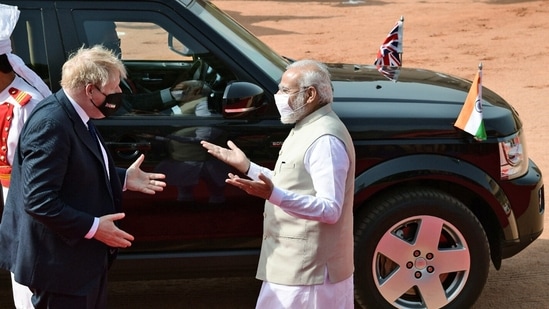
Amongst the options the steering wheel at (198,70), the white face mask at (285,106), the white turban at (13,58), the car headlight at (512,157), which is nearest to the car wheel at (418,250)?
the car headlight at (512,157)

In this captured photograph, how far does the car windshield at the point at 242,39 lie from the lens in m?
5.41

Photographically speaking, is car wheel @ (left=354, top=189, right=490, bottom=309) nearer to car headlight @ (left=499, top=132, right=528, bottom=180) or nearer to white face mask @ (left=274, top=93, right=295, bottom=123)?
car headlight @ (left=499, top=132, right=528, bottom=180)

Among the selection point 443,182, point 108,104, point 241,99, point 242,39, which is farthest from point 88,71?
point 443,182

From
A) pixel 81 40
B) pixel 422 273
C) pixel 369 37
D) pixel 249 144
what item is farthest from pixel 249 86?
pixel 369 37

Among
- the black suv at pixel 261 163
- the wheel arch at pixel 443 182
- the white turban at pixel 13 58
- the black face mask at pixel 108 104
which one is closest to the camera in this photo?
the black face mask at pixel 108 104

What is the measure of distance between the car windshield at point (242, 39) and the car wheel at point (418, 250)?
98 cm

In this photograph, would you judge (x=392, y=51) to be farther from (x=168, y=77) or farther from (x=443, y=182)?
(x=168, y=77)

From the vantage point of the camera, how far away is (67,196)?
3652mm

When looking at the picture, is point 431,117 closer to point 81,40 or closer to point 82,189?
point 81,40

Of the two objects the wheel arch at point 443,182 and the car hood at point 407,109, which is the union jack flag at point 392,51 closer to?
the car hood at point 407,109

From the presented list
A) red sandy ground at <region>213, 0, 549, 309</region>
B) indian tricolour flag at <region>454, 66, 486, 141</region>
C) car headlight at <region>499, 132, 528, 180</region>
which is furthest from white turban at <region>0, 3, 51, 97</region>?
red sandy ground at <region>213, 0, 549, 309</region>

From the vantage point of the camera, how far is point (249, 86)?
199 inches

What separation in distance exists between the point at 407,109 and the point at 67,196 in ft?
7.81

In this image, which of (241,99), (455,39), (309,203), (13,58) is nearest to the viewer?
(309,203)
